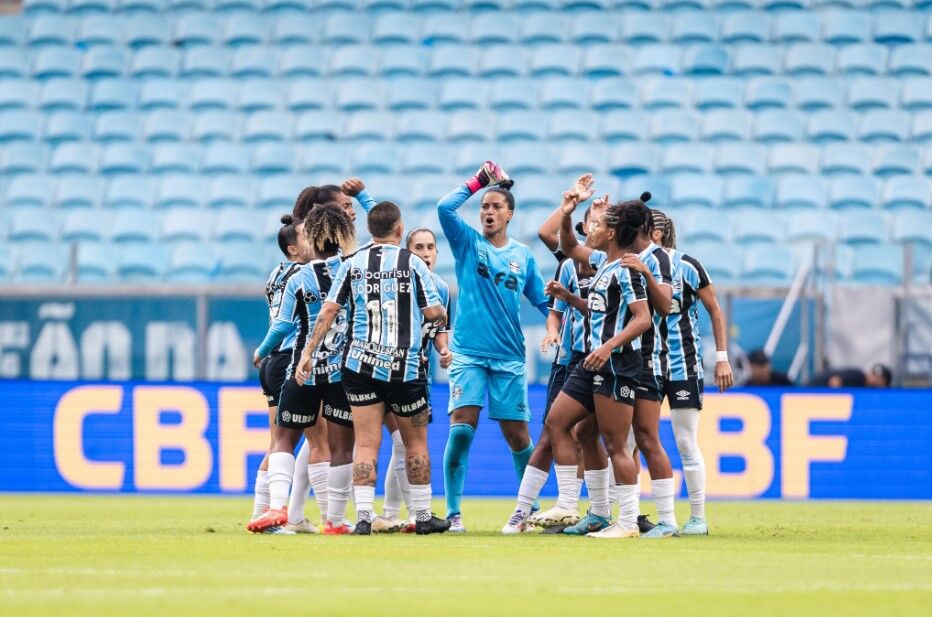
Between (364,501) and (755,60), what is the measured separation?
12.7 metres

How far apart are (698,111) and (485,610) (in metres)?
15.0

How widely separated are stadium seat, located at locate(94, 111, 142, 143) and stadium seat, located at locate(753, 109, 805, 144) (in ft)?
25.7

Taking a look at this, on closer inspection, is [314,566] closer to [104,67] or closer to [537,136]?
[537,136]

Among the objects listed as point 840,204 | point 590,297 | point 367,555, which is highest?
point 840,204

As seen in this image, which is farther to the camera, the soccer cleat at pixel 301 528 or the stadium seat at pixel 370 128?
the stadium seat at pixel 370 128

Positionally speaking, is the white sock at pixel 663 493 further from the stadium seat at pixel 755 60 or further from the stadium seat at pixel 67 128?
the stadium seat at pixel 67 128

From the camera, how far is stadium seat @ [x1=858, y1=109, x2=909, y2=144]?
19.5 metres

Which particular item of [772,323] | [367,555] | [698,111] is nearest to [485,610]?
[367,555]

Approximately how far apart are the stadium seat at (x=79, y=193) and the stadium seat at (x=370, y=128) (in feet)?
10.2

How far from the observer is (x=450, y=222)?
9.84 m

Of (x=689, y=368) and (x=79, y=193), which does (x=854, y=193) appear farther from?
(x=689, y=368)

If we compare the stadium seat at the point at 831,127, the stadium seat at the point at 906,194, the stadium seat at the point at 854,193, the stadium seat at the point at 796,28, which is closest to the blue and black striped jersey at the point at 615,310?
the stadium seat at the point at 854,193

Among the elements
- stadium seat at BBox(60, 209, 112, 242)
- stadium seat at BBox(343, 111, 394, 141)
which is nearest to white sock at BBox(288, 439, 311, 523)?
stadium seat at BBox(60, 209, 112, 242)

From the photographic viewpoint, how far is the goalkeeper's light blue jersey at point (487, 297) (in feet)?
33.1
